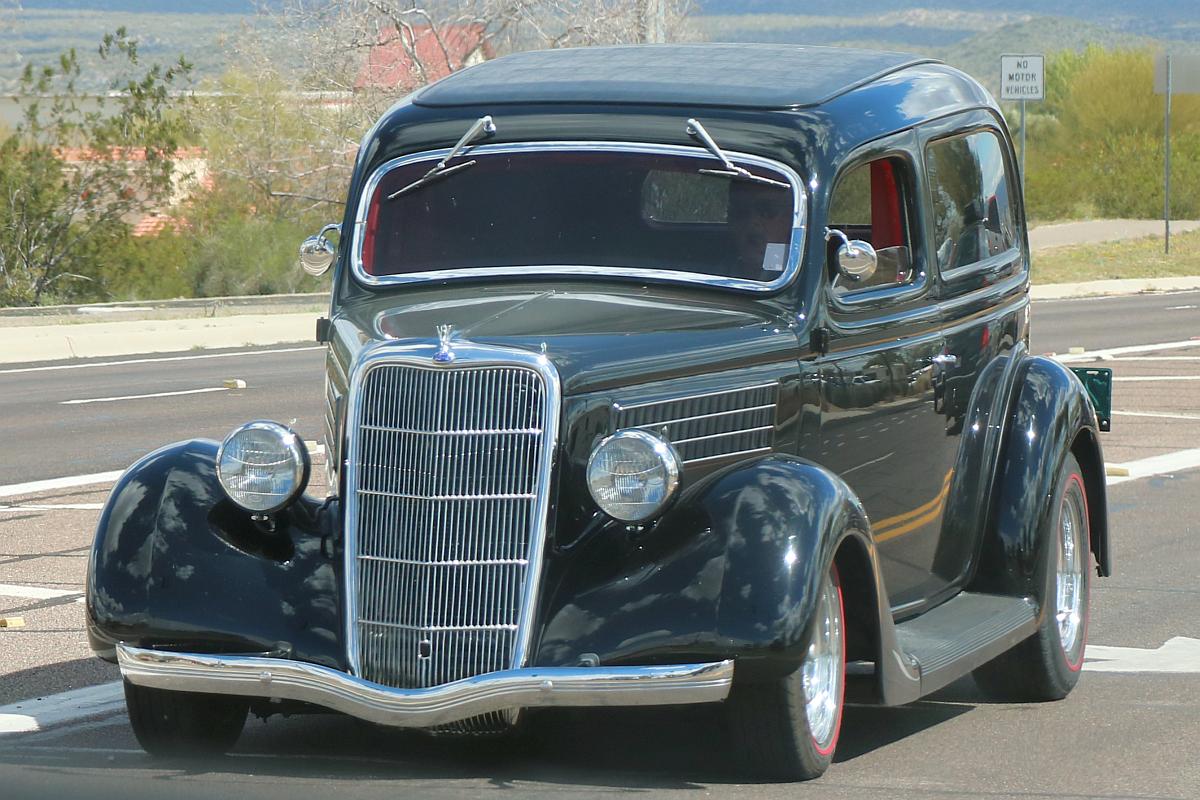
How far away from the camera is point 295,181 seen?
3878cm

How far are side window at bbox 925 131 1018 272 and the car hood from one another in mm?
1218

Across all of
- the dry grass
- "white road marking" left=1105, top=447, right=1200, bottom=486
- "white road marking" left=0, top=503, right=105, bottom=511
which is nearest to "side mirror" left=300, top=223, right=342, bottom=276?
"white road marking" left=0, top=503, right=105, bottom=511

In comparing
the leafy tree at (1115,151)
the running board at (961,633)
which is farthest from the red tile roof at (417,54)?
the running board at (961,633)

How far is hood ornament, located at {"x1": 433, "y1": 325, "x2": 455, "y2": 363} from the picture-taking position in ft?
17.8

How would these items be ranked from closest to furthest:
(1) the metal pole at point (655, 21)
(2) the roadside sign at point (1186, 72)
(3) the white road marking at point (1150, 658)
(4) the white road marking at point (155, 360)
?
(3) the white road marking at point (1150, 658)
(4) the white road marking at point (155, 360)
(1) the metal pole at point (655, 21)
(2) the roadside sign at point (1186, 72)

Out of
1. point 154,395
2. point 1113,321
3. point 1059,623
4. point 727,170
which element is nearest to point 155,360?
point 154,395

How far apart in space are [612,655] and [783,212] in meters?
1.79

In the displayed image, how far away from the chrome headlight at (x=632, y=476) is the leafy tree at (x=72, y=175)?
2579cm

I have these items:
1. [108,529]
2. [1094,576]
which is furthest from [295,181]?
[108,529]

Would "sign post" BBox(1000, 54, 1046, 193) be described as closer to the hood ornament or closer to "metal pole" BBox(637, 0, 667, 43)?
"metal pole" BBox(637, 0, 667, 43)

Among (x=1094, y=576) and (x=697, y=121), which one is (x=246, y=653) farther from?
(x=1094, y=576)

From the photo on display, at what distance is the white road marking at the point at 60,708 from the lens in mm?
6345

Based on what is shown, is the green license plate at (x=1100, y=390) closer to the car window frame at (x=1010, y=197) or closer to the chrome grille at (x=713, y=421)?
the car window frame at (x=1010, y=197)

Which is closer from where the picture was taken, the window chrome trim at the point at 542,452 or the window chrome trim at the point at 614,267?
the window chrome trim at the point at 542,452
